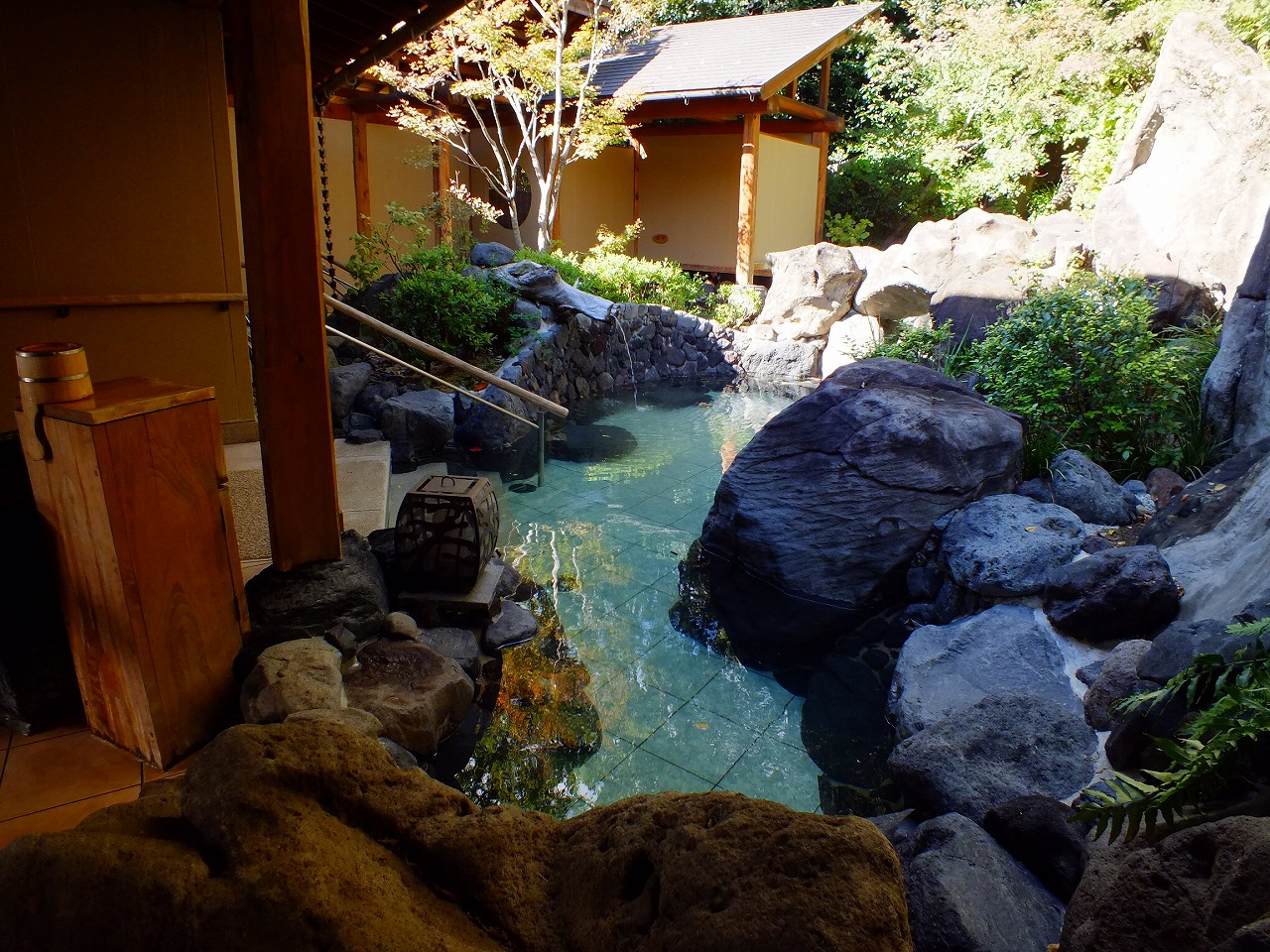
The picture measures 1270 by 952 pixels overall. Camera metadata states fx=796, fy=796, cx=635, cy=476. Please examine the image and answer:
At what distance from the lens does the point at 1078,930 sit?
1.69 metres

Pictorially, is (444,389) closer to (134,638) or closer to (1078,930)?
(134,638)

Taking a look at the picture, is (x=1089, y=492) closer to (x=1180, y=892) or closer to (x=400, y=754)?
(x=1180, y=892)

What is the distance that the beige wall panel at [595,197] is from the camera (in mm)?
14922

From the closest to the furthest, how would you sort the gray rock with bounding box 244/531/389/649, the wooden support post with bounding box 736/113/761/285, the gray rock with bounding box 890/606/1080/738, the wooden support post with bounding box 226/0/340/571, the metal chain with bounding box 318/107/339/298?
1. the wooden support post with bounding box 226/0/340/571
2. the gray rock with bounding box 244/531/389/649
3. the gray rock with bounding box 890/606/1080/738
4. the metal chain with bounding box 318/107/339/298
5. the wooden support post with bounding box 736/113/761/285

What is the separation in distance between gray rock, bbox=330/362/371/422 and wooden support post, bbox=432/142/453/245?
5078mm

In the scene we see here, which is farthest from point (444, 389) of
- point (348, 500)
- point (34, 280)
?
point (34, 280)

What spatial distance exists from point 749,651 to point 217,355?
147 inches

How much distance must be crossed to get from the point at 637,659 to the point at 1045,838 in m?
2.28

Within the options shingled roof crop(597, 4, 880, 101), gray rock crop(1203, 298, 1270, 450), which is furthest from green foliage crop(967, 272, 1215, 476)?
shingled roof crop(597, 4, 880, 101)

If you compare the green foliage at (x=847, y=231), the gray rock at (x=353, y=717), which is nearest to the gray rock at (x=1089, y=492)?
the gray rock at (x=353, y=717)

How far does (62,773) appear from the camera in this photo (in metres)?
2.39

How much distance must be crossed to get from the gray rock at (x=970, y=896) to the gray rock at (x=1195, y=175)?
6725 millimetres

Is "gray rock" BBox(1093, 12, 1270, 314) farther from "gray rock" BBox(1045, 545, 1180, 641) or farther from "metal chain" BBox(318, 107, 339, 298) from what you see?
"metal chain" BBox(318, 107, 339, 298)

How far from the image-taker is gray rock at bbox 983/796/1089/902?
2.43 meters
